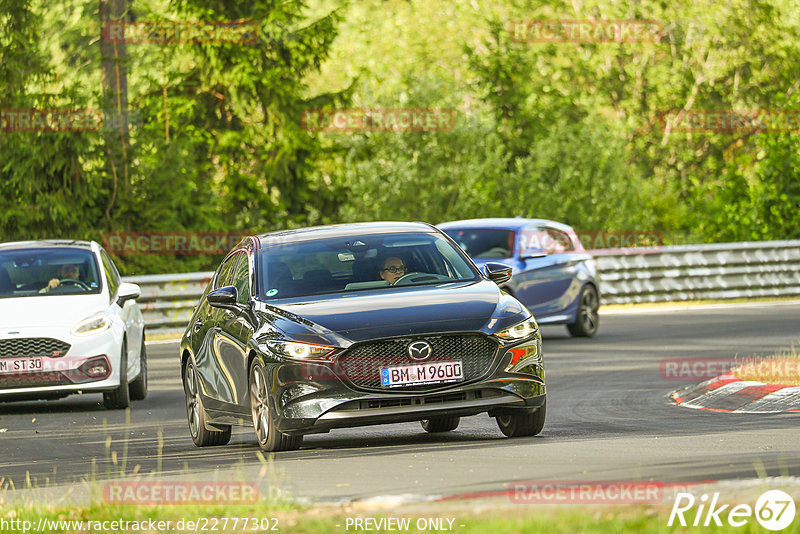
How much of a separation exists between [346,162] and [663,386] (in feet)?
95.4

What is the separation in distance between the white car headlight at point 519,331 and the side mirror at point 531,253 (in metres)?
11.2

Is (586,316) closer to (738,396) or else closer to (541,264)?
(541,264)

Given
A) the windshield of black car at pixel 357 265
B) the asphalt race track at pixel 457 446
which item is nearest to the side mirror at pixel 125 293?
the asphalt race track at pixel 457 446

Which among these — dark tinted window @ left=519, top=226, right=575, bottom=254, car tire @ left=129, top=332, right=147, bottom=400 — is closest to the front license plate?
car tire @ left=129, top=332, right=147, bottom=400

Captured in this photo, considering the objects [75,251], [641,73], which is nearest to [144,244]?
Result: [75,251]

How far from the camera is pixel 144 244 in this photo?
31891mm

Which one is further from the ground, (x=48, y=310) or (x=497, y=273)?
(x=497, y=273)

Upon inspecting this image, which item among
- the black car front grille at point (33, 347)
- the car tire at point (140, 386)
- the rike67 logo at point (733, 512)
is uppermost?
the rike67 logo at point (733, 512)

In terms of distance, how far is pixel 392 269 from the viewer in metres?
11.2

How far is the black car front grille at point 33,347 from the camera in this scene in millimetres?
14859

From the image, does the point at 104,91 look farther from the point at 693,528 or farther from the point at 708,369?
the point at 693,528

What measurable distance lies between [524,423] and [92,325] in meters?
6.00

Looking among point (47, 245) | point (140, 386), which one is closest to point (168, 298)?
point (47, 245)

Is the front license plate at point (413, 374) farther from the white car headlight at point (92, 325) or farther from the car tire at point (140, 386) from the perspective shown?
the car tire at point (140, 386)
